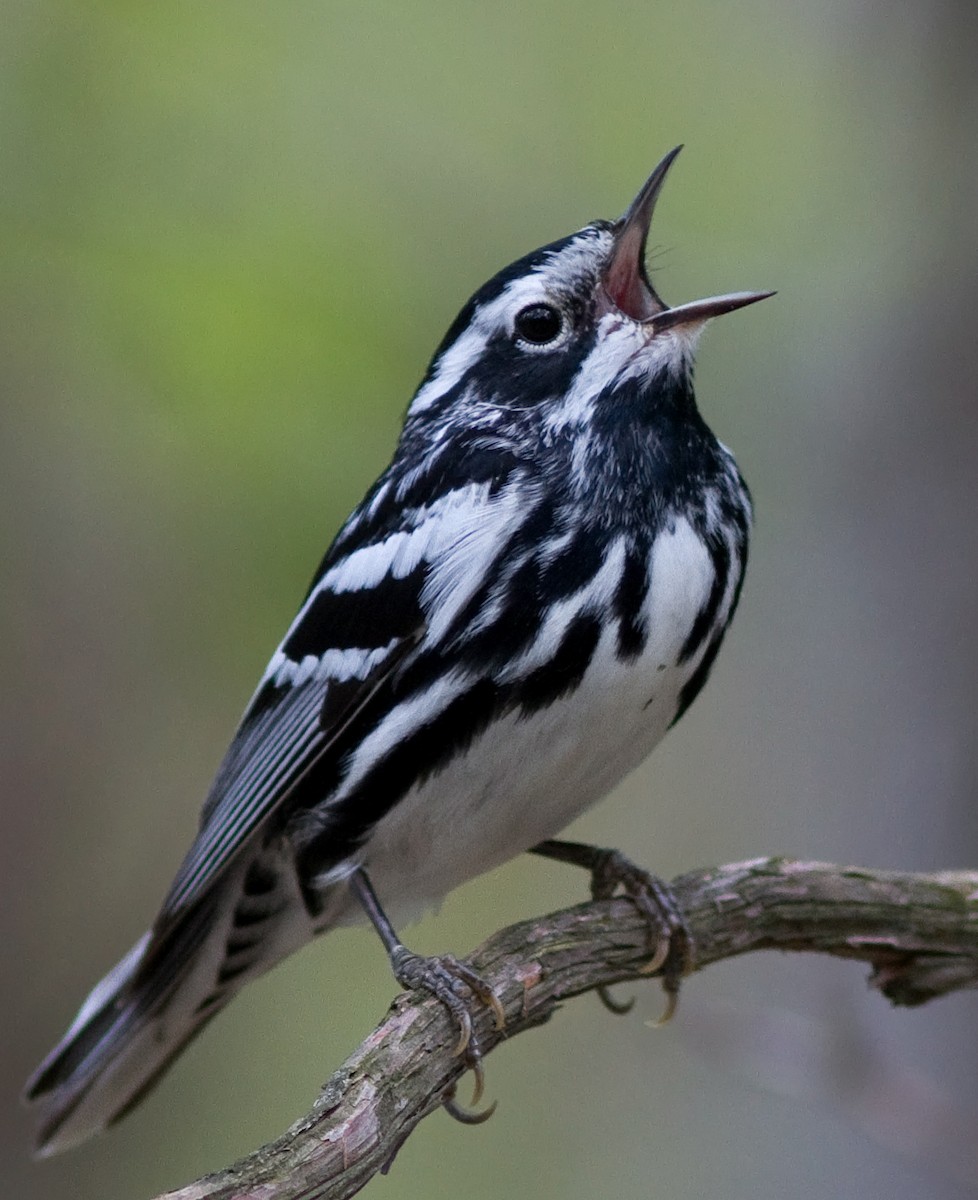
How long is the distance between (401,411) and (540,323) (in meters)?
Result: 1.80

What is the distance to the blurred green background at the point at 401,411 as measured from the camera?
4.70 meters

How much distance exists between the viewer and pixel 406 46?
5547 millimetres

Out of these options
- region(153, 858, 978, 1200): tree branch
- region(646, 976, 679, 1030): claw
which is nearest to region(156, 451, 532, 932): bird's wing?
region(153, 858, 978, 1200): tree branch

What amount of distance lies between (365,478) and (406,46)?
1806mm

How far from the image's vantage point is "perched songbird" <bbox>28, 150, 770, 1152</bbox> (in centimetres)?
279

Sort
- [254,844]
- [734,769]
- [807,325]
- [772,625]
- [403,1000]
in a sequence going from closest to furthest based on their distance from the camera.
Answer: [403,1000] < [254,844] < [807,325] < [772,625] < [734,769]

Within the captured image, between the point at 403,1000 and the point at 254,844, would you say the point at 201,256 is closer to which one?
the point at 254,844

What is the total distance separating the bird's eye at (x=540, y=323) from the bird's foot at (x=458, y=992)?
126 centimetres

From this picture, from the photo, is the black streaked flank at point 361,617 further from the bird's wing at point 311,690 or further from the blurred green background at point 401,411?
the blurred green background at point 401,411

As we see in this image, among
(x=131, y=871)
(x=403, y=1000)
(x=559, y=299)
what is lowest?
(x=403, y=1000)

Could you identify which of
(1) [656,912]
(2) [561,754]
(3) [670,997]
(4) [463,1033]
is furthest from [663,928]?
(4) [463,1033]

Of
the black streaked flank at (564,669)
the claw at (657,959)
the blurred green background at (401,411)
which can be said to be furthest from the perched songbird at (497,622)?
the blurred green background at (401,411)

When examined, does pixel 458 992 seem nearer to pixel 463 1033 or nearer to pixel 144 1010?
pixel 463 1033

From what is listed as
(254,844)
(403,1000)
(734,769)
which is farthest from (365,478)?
(734,769)
